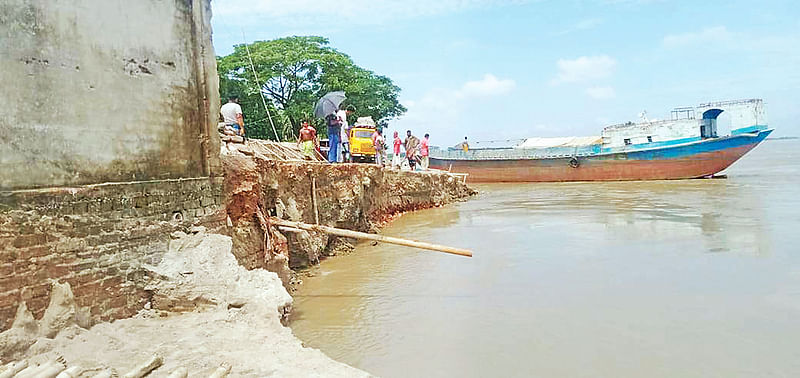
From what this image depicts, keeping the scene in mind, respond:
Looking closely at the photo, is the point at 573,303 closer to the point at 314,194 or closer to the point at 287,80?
the point at 314,194

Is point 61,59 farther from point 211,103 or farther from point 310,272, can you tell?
point 310,272

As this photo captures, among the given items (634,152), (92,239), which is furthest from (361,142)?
(634,152)

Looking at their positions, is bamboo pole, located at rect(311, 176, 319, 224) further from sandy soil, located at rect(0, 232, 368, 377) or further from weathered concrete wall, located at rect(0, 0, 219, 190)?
sandy soil, located at rect(0, 232, 368, 377)

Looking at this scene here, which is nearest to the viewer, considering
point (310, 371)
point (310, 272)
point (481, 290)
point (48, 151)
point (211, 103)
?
point (310, 371)

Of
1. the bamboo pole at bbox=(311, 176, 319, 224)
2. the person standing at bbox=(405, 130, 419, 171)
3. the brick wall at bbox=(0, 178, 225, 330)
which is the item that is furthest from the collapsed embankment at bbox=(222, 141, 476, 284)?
the person standing at bbox=(405, 130, 419, 171)

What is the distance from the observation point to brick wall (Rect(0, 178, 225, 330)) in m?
3.84

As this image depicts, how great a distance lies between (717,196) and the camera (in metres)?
18.0

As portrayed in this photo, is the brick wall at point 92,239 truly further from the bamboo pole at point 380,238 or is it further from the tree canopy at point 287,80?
the tree canopy at point 287,80

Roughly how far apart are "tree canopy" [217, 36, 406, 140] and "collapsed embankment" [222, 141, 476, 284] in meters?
9.29

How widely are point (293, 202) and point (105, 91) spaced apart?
176 inches

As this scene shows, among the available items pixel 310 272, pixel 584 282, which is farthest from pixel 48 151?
pixel 584 282

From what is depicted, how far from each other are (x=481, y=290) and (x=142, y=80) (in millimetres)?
4848

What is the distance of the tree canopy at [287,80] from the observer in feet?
76.1

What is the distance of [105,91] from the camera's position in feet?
14.9
